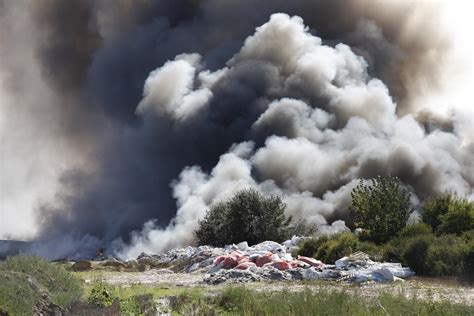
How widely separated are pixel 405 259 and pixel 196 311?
1443cm

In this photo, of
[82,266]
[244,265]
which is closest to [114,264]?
[82,266]

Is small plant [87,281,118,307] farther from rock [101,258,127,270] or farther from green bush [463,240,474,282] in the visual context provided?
rock [101,258,127,270]

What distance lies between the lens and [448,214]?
92.4 ft

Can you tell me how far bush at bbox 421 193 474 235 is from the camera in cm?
2728

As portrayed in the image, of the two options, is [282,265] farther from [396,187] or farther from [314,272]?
[396,187]

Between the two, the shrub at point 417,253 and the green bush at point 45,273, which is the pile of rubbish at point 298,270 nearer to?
the shrub at point 417,253

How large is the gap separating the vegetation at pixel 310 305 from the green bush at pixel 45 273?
371 cm

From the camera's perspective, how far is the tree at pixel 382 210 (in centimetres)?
3083

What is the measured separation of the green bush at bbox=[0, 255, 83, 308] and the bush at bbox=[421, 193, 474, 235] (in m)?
18.2

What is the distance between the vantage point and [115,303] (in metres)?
14.0

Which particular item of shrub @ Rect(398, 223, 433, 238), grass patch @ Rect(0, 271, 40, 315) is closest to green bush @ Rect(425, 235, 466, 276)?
shrub @ Rect(398, 223, 433, 238)

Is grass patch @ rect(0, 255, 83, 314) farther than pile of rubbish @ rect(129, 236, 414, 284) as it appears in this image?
No

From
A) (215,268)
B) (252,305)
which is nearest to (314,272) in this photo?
(215,268)

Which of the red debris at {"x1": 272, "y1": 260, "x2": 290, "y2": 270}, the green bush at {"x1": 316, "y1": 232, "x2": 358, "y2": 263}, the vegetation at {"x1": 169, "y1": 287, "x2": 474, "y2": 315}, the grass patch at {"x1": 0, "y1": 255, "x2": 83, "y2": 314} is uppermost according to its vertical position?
the green bush at {"x1": 316, "y1": 232, "x2": 358, "y2": 263}
